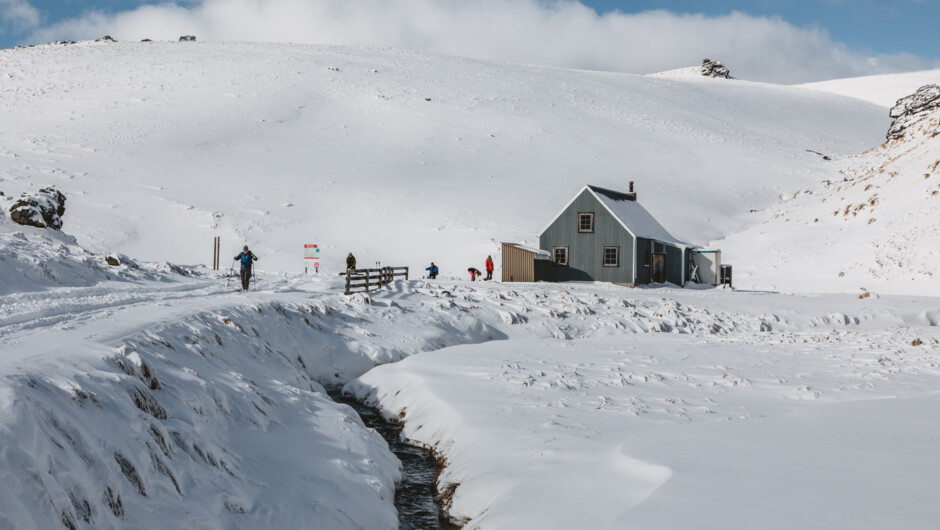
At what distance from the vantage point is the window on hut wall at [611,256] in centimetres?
3603

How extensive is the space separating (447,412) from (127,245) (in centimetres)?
3450

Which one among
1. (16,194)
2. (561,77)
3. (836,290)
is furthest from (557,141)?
(16,194)

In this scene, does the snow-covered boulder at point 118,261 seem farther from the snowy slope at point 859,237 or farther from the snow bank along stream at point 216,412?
the snowy slope at point 859,237

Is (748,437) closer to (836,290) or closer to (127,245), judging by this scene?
(836,290)

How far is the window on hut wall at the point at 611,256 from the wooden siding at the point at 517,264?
415 cm

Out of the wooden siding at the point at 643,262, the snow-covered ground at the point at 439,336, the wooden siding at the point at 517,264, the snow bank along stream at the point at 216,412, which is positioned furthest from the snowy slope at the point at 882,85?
the snow bank along stream at the point at 216,412

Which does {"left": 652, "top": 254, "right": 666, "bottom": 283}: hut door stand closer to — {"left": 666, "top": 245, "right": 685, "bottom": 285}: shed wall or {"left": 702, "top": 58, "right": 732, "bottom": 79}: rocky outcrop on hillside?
{"left": 666, "top": 245, "right": 685, "bottom": 285}: shed wall

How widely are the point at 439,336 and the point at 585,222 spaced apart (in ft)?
56.9

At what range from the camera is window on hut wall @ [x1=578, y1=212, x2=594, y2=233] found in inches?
1439

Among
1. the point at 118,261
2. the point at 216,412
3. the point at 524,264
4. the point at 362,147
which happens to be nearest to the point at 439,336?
the point at 216,412

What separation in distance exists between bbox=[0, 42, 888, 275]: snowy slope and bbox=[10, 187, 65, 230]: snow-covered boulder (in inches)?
473

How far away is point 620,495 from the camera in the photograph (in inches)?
311

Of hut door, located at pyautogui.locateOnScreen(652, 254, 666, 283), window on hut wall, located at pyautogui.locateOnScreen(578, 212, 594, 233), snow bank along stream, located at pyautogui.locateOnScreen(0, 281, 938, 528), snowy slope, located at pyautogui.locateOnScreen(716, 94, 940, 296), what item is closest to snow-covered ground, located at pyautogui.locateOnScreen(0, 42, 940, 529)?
snow bank along stream, located at pyautogui.locateOnScreen(0, 281, 938, 528)

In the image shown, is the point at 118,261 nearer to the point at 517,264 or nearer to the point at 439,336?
the point at 439,336
